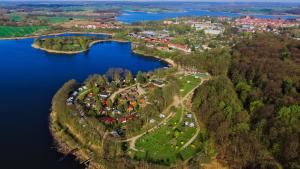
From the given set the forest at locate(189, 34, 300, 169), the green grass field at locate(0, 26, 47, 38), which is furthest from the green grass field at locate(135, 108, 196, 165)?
the green grass field at locate(0, 26, 47, 38)

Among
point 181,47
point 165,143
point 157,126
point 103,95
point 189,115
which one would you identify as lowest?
point 165,143

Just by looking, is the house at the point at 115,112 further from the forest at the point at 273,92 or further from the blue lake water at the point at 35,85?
the forest at the point at 273,92

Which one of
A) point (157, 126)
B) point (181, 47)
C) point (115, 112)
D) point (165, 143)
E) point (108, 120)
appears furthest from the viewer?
point (181, 47)

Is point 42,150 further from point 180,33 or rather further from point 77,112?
point 180,33

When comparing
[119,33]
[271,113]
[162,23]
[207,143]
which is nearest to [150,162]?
[207,143]

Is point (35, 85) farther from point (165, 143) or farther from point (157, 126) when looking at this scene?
point (165, 143)

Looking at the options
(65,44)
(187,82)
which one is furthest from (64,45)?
(187,82)

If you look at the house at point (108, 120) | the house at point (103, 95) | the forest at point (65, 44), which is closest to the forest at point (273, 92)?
the house at point (108, 120)
